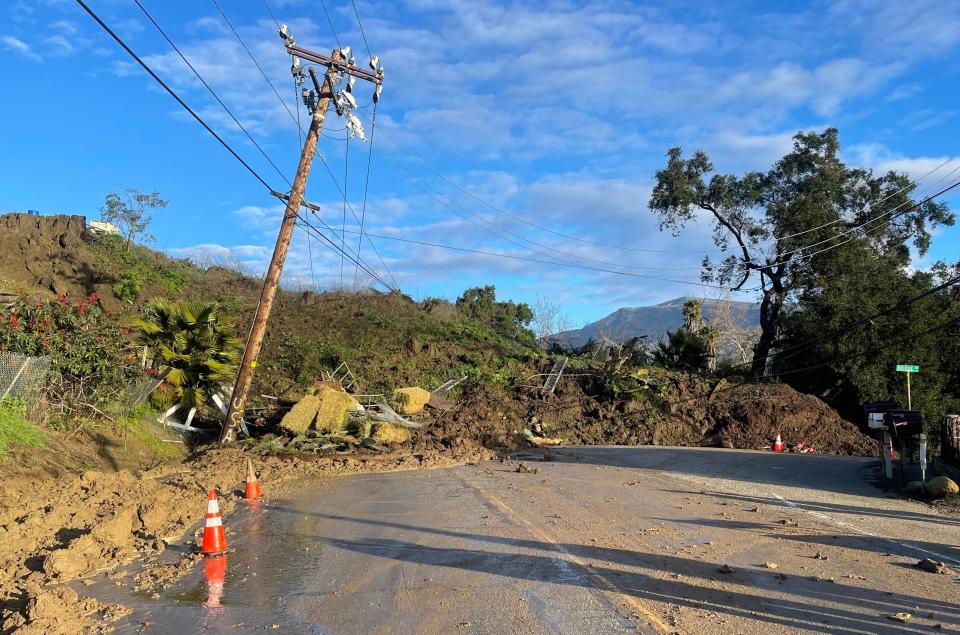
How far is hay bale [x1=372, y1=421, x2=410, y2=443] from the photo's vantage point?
19.4 meters

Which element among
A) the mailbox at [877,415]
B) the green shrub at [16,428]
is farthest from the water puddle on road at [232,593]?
the mailbox at [877,415]

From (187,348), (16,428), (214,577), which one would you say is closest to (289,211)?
(187,348)

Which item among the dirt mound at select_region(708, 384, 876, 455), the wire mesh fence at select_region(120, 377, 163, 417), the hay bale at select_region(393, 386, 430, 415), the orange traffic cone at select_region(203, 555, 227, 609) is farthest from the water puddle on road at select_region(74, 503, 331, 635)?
the dirt mound at select_region(708, 384, 876, 455)

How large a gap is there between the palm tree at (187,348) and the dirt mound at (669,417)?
23.0ft

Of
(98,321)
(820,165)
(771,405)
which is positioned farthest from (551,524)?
(820,165)

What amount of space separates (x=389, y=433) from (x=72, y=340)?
8.25 meters

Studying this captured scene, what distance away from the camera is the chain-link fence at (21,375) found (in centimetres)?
1288

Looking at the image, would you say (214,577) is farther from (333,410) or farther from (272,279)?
(333,410)

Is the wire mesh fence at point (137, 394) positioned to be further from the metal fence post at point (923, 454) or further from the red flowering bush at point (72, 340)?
the metal fence post at point (923, 454)

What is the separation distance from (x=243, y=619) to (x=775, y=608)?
4.44 meters

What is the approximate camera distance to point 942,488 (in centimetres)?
1138

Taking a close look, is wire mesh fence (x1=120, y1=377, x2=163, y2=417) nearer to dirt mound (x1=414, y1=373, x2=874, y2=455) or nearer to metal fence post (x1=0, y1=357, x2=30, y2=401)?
metal fence post (x1=0, y1=357, x2=30, y2=401)

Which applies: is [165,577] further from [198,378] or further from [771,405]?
[771,405]

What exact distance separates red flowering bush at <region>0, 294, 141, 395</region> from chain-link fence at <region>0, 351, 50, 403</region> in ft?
2.60
